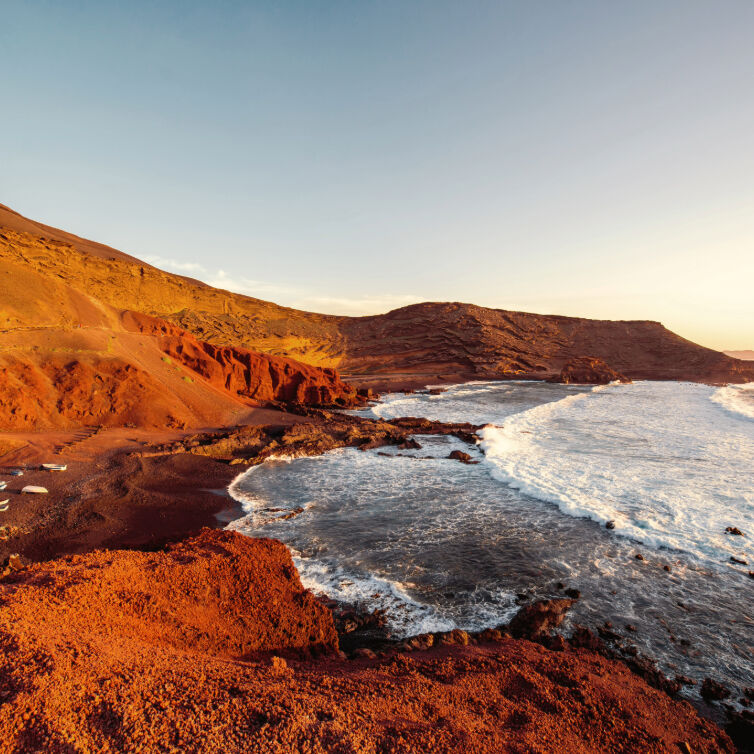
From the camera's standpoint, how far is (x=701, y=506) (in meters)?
9.03

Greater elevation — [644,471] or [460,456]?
[644,471]

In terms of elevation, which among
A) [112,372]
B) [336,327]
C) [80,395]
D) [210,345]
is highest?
[336,327]

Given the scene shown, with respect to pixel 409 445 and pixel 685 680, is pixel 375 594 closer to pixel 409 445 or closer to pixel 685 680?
pixel 685 680

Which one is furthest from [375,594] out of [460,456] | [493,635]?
[460,456]

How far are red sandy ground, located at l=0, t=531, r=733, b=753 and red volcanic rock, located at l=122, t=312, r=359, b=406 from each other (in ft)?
51.9

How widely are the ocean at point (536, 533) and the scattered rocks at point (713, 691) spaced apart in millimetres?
210

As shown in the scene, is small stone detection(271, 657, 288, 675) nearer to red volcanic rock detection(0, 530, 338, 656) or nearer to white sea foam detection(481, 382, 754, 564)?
red volcanic rock detection(0, 530, 338, 656)

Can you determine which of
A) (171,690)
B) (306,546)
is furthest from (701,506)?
(171,690)

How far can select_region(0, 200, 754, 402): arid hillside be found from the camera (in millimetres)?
19641

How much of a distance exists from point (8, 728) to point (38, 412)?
1251 cm

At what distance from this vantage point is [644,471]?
1172 centimetres

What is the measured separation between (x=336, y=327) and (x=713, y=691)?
55.5 meters

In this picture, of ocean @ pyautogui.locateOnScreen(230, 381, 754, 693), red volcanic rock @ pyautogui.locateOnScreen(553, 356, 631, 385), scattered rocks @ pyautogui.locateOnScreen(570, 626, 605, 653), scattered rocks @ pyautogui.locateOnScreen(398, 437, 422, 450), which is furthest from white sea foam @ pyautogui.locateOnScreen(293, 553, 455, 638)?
red volcanic rock @ pyautogui.locateOnScreen(553, 356, 631, 385)

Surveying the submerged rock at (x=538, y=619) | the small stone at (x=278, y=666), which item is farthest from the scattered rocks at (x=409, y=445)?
the small stone at (x=278, y=666)
